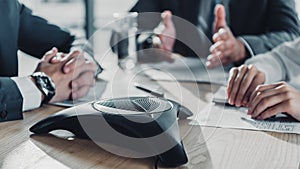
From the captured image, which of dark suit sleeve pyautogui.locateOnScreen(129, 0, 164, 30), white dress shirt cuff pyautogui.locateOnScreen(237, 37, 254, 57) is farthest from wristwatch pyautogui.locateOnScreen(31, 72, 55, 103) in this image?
white dress shirt cuff pyautogui.locateOnScreen(237, 37, 254, 57)

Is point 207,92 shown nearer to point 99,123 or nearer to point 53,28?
point 99,123

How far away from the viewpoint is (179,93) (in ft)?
4.19

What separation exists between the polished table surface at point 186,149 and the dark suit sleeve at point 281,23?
3.04ft

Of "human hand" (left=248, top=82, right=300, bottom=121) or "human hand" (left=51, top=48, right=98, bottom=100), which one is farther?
"human hand" (left=51, top=48, right=98, bottom=100)

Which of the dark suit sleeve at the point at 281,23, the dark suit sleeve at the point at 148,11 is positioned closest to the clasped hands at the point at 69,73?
the dark suit sleeve at the point at 148,11

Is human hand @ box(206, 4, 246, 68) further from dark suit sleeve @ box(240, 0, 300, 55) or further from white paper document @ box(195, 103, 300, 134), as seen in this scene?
white paper document @ box(195, 103, 300, 134)

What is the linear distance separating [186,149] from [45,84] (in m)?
0.50

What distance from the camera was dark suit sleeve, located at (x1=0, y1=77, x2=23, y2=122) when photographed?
1021 mm

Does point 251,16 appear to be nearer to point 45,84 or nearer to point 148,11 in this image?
point 148,11

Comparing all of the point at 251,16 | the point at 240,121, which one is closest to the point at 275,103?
the point at 240,121

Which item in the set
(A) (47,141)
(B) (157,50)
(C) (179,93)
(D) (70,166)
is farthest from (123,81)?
(D) (70,166)

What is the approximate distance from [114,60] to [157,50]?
0.20m

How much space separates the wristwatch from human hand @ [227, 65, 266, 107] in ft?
1.49

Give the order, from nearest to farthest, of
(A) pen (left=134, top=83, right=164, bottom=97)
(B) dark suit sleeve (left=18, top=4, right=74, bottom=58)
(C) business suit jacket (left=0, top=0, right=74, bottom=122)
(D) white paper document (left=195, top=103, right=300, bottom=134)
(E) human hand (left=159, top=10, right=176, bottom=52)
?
1. (D) white paper document (left=195, top=103, right=300, bottom=134)
2. (A) pen (left=134, top=83, right=164, bottom=97)
3. (C) business suit jacket (left=0, top=0, right=74, bottom=122)
4. (B) dark suit sleeve (left=18, top=4, right=74, bottom=58)
5. (E) human hand (left=159, top=10, right=176, bottom=52)
